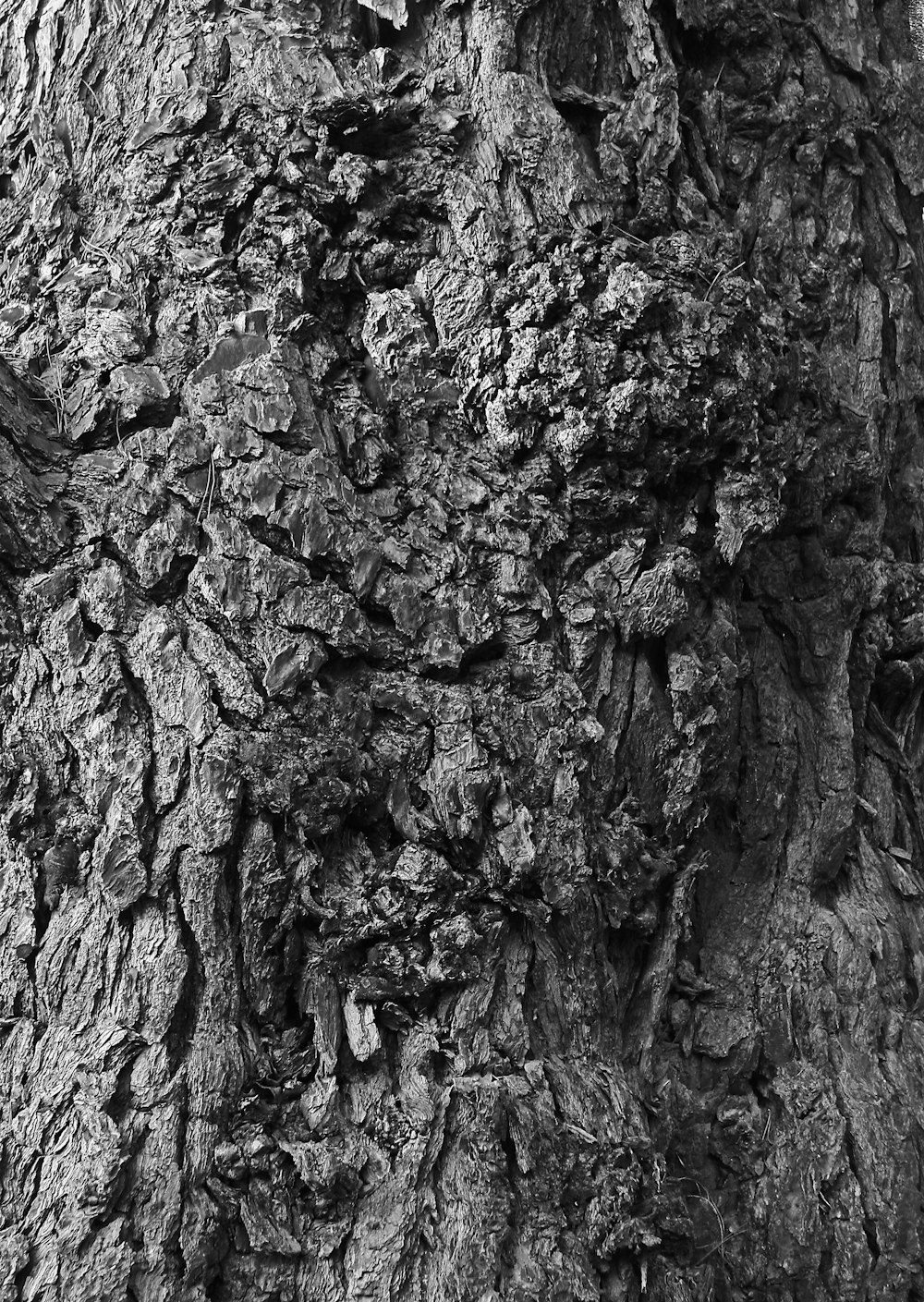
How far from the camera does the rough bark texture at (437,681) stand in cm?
189

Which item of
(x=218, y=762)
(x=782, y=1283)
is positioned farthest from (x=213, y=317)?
(x=782, y=1283)

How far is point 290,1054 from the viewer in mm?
1943

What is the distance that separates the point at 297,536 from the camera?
2.10m

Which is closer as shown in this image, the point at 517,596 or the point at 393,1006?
the point at 393,1006

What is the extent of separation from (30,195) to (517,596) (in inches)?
56.8

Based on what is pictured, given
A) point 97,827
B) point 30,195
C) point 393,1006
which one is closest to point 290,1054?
point 393,1006

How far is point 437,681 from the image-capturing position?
216 centimetres

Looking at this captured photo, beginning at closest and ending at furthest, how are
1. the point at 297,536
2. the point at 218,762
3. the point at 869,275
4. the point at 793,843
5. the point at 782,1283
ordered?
the point at 218,762 < the point at 297,536 < the point at 782,1283 < the point at 793,843 < the point at 869,275

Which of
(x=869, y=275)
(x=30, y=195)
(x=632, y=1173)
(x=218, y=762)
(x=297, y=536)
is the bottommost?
(x=632, y=1173)

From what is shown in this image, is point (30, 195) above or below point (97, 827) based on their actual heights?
above

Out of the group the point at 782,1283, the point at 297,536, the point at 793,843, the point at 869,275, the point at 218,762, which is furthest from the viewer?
the point at 869,275

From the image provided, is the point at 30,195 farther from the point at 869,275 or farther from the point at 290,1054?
the point at 869,275

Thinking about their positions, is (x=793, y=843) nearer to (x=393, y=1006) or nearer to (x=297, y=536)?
(x=393, y=1006)

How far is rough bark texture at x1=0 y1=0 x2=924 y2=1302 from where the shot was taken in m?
1.89
